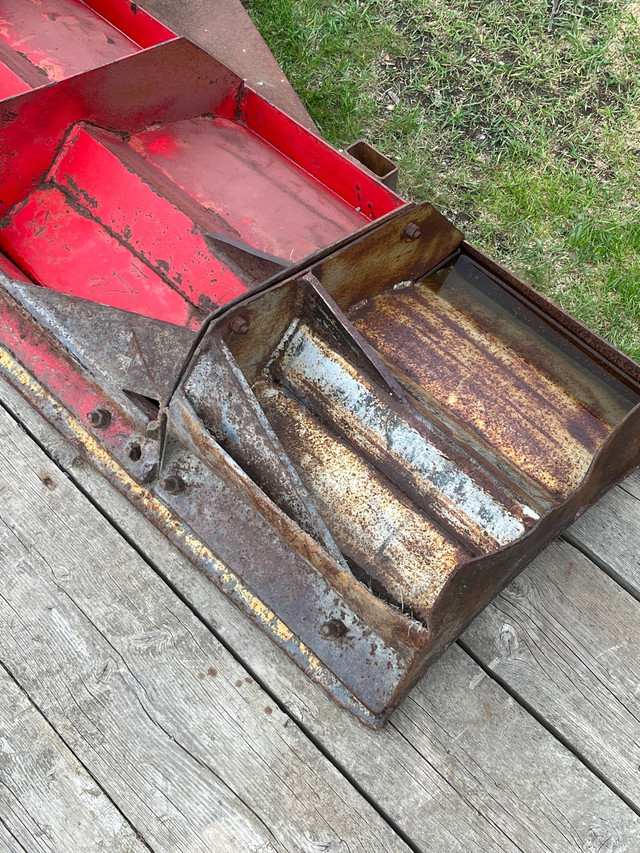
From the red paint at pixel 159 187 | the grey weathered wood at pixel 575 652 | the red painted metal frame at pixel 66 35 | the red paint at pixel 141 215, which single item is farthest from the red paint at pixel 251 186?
the grey weathered wood at pixel 575 652

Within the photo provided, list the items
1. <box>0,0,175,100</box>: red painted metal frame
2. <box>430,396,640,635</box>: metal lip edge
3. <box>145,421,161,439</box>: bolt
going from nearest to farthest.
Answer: <box>430,396,640,635</box>: metal lip edge
<box>145,421,161,439</box>: bolt
<box>0,0,175,100</box>: red painted metal frame

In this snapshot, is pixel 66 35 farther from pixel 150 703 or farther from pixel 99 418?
pixel 150 703

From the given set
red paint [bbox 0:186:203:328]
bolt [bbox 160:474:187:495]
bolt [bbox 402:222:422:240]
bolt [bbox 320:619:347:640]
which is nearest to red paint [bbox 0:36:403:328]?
Result: red paint [bbox 0:186:203:328]

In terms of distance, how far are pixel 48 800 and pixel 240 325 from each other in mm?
1284

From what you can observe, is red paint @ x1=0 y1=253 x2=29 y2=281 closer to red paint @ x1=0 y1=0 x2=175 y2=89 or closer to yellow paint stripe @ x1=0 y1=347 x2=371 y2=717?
yellow paint stripe @ x1=0 y1=347 x2=371 y2=717

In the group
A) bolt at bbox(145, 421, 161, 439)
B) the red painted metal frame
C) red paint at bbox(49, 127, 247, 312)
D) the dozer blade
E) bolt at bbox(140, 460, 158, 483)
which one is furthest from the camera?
the red painted metal frame

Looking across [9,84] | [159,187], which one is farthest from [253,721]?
Result: [9,84]

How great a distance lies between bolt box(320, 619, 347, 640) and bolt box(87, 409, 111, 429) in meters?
0.88

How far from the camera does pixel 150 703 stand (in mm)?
1991

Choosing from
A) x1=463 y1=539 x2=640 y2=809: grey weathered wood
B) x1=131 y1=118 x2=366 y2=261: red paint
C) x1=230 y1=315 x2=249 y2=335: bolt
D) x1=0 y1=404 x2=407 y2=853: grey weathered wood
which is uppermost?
x1=131 y1=118 x2=366 y2=261: red paint

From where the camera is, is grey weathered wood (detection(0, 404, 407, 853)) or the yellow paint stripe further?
the yellow paint stripe

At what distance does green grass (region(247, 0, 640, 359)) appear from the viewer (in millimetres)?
3562

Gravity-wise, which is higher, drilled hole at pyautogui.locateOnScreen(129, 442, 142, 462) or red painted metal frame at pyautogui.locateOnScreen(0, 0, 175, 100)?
red painted metal frame at pyautogui.locateOnScreen(0, 0, 175, 100)

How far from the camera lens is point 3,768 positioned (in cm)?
189
